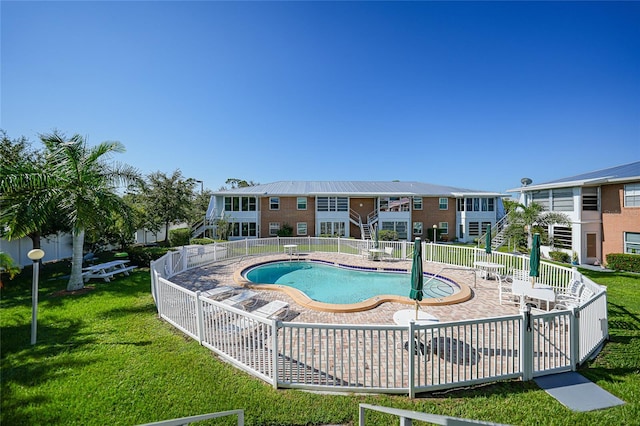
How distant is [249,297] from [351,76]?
15.9 m

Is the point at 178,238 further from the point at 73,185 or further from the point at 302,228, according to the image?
the point at 73,185

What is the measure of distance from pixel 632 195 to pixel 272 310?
2216 centimetres

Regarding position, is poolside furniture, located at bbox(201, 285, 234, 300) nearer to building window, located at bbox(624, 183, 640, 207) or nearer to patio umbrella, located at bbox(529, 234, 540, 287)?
patio umbrella, located at bbox(529, 234, 540, 287)

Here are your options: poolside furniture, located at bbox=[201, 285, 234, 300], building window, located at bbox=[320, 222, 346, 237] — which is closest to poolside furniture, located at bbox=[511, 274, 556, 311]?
poolside furniture, located at bbox=[201, 285, 234, 300]

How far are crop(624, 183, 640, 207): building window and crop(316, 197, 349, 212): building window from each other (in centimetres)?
1953

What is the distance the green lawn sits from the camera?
366cm

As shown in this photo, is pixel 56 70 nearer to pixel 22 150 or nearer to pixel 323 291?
pixel 22 150

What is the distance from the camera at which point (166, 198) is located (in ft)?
77.4

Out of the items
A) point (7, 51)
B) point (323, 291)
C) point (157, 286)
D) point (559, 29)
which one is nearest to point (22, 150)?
point (7, 51)

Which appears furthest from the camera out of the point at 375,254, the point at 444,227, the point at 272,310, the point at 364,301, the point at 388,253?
the point at 444,227

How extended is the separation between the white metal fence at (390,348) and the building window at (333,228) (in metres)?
19.5

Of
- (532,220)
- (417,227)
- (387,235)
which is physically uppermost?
(532,220)

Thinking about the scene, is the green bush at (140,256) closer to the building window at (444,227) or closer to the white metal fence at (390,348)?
the white metal fence at (390,348)

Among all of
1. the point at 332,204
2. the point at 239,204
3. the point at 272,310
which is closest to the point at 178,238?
the point at 239,204
